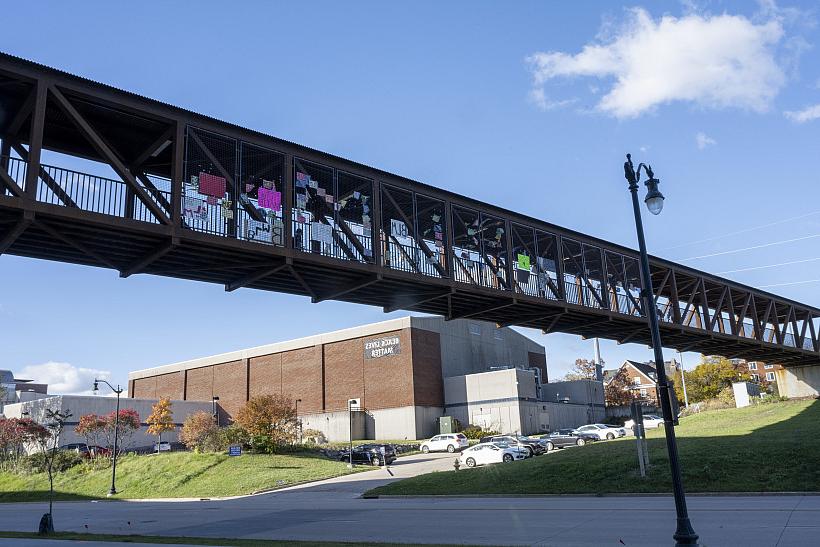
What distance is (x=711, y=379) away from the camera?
97438mm

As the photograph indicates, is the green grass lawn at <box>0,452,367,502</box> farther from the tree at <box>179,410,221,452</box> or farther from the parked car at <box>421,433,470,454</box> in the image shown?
the parked car at <box>421,433,470,454</box>

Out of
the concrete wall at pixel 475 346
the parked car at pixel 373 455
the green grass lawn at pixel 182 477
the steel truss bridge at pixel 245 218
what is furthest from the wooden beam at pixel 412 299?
the concrete wall at pixel 475 346

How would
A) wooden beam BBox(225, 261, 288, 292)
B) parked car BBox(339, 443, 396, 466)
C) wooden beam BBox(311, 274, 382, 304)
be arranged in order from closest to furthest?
wooden beam BBox(225, 261, 288, 292), wooden beam BBox(311, 274, 382, 304), parked car BBox(339, 443, 396, 466)

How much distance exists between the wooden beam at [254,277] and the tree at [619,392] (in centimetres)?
8138

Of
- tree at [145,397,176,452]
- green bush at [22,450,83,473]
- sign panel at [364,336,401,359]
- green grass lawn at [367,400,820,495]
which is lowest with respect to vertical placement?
green grass lawn at [367,400,820,495]

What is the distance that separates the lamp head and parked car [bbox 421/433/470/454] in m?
46.8

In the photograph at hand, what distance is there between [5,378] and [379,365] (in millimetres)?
138579

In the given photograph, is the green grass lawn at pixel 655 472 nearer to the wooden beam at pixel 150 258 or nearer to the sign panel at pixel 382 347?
the wooden beam at pixel 150 258

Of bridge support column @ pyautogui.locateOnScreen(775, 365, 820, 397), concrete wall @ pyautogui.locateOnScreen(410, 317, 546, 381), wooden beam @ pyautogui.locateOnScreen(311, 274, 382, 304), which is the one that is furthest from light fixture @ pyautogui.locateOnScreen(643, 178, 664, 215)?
concrete wall @ pyautogui.locateOnScreen(410, 317, 546, 381)

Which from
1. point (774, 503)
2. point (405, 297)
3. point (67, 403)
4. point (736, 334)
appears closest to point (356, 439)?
point (67, 403)

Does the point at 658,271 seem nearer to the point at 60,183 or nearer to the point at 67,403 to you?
the point at 60,183

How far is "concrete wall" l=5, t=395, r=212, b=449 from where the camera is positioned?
74062 mm

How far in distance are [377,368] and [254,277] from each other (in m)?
55.9

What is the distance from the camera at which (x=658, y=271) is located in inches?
1547
